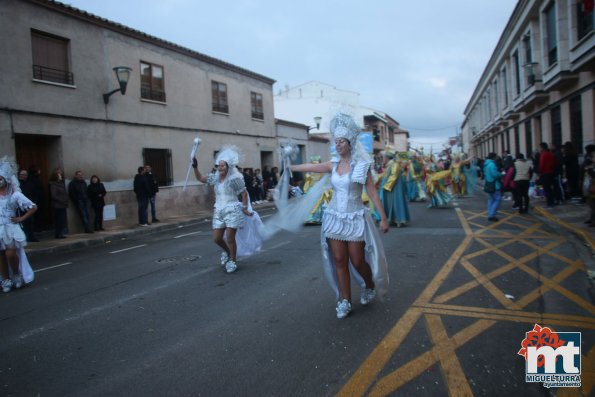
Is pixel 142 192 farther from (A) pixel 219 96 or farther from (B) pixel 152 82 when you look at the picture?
(A) pixel 219 96

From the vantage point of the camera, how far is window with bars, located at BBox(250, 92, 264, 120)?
78.3 feet

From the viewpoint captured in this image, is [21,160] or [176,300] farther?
[21,160]

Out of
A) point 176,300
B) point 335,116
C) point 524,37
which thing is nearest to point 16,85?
point 176,300

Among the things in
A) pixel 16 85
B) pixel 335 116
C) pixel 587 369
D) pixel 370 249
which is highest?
pixel 16 85

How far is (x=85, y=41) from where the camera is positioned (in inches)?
549

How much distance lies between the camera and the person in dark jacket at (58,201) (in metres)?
11.8

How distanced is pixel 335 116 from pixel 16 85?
11.0 m

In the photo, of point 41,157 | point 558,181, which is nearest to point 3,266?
point 41,157

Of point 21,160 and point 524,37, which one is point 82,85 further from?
point 524,37

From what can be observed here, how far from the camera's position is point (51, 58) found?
42.3ft

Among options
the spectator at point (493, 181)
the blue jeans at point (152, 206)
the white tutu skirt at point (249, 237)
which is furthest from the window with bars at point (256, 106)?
the white tutu skirt at point (249, 237)

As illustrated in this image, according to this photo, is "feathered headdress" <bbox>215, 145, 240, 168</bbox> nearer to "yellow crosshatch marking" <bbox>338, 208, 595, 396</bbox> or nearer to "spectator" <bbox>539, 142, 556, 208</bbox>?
"yellow crosshatch marking" <bbox>338, 208, 595, 396</bbox>

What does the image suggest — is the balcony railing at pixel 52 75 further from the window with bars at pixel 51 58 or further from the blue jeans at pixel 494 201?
the blue jeans at pixel 494 201

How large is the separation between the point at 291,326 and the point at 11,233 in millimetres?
4701
